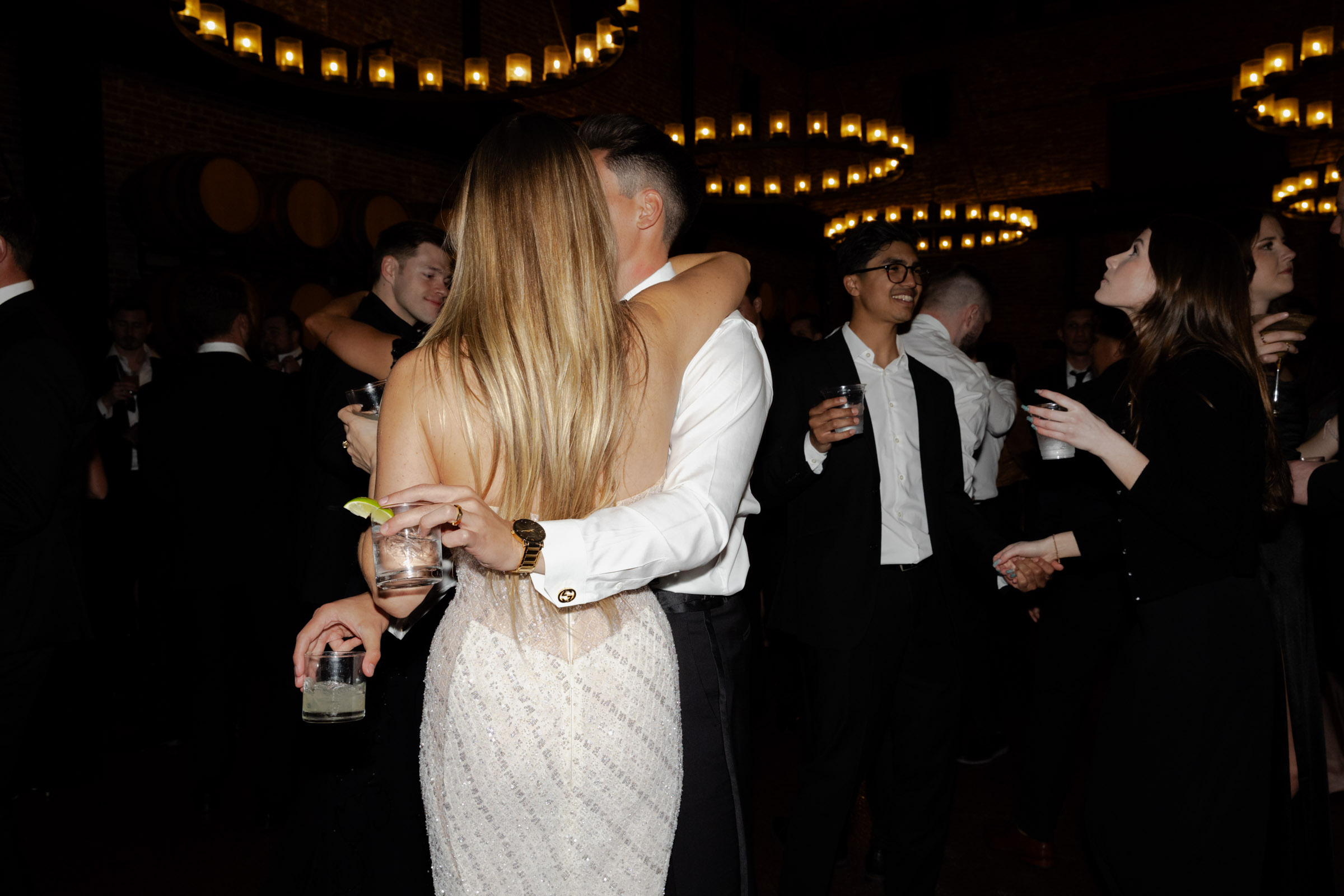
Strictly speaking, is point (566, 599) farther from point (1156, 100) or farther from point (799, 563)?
point (1156, 100)

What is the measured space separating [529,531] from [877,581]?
1495 millimetres

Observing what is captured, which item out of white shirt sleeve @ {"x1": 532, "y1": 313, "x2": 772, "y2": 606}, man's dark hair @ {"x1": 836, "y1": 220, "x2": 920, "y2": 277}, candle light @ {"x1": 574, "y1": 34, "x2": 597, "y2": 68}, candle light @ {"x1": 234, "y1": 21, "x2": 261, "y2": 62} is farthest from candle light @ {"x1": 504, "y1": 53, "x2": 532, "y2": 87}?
white shirt sleeve @ {"x1": 532, "y1": 313, "x2": 772, "y2": 606}

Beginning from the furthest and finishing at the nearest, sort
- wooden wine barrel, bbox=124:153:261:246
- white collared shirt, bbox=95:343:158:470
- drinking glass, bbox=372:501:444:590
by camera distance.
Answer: wooden wine barrel, bbox=124:153:261:246 → white collared shirt, bbox=95:343:158:470 → drinking glass, bbox=372:501:444:590

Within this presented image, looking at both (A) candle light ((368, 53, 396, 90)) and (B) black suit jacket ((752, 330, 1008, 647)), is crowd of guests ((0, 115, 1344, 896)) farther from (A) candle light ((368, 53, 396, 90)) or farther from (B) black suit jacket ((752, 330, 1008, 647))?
(A) candle light ((368, 53, 396, 90))

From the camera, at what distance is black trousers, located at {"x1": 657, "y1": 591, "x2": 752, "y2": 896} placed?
142 cm

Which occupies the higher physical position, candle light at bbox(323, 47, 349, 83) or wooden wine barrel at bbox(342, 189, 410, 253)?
candle light at bbox(323, 47, 349, 83)

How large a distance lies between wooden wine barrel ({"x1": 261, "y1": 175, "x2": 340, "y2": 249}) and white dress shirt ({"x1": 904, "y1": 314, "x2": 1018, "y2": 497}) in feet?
16.9

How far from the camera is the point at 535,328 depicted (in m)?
1.24

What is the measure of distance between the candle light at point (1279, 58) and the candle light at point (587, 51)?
4.54m

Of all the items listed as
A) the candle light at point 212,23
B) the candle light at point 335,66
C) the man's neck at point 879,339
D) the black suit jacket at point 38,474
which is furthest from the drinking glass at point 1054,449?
the candle light at point 335,66

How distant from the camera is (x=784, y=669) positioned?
13.6 ft

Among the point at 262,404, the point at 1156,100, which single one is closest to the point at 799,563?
the point at 262,404

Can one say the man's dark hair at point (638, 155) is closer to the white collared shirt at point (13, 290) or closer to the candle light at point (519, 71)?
the white collared shirt at point (13, 290)

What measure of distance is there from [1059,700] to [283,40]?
5577 millimetres
